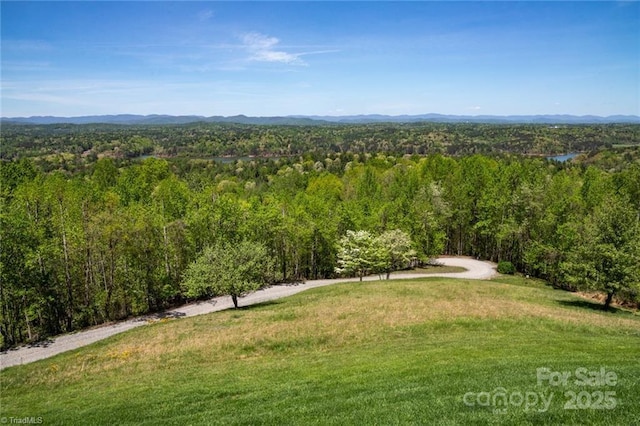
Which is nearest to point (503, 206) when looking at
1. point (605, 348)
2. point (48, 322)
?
point (605, 348)

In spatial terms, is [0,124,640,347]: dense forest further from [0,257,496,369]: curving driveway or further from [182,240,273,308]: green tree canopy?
[182,240,273,308]: green tree canopy

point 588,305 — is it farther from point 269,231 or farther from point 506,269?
point 269,231

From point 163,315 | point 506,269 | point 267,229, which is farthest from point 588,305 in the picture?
point 163,315

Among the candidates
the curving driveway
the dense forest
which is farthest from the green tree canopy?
the dense forest

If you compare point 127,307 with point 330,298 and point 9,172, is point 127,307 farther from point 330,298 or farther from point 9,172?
point 9,172

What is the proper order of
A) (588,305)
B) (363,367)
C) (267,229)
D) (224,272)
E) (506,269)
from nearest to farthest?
1. (363,367)
2. (588,305)
3. (224,272)
4. (267,229)
5. (506,269)

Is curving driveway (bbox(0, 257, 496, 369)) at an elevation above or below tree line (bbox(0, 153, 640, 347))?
below
